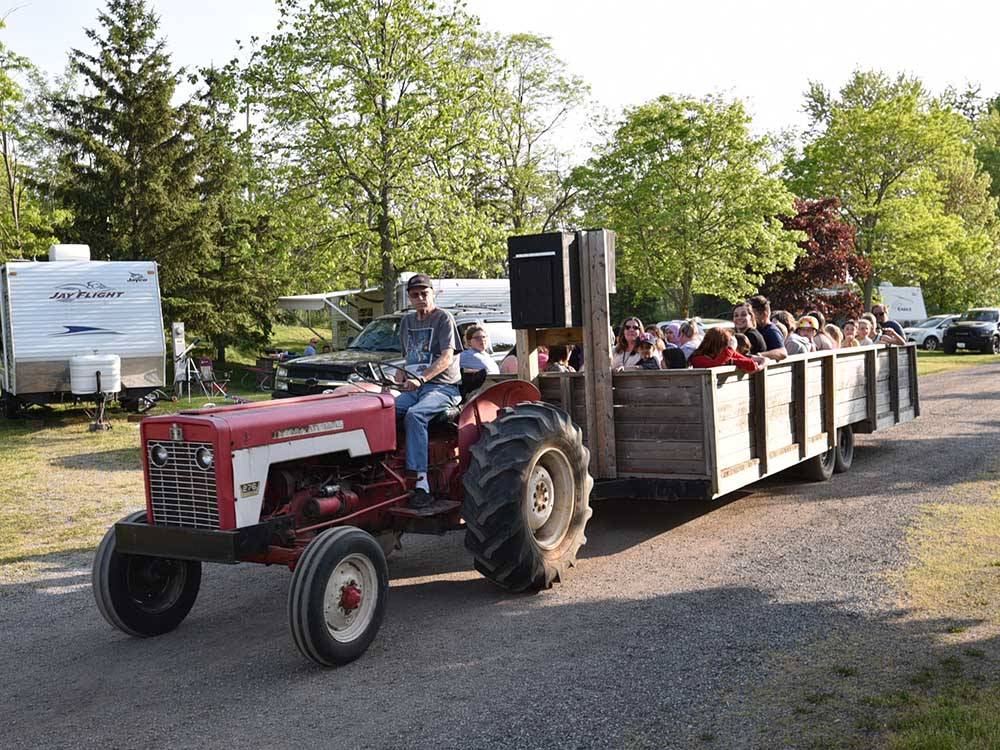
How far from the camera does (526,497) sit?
6.39 m

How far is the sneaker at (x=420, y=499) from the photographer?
652 centimetres

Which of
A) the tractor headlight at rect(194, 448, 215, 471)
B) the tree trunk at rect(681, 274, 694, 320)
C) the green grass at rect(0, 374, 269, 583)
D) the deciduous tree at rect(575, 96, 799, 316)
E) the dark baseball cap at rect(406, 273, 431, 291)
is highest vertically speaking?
the deciduous tree at rect(575, 96, 799, 316)

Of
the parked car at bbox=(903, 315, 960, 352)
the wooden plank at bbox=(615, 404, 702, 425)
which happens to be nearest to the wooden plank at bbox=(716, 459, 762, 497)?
the wooden plank at bbox=(615, 404, 702, 425)

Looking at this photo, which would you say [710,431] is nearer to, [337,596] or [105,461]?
[337,596]

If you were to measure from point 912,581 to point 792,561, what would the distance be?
2.96 ft

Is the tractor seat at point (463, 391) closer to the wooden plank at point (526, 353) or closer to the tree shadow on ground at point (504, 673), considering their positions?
the wooden plank at point (526, 353)

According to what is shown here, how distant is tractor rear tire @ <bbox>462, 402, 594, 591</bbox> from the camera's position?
20.5 ft

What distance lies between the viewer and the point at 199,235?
28.5 meters

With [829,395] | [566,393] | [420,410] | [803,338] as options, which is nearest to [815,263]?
[803,338]

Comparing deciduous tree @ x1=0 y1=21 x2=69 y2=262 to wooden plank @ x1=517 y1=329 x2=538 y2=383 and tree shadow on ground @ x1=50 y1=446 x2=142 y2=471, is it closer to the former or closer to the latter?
tree shadow on ground @ x1=50 y1=446 x2=142 y2=471

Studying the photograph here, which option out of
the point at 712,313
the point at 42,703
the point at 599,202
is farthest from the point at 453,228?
the point at 712,313

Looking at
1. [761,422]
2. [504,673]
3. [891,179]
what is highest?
[891,179]

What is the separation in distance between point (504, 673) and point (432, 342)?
104 inches

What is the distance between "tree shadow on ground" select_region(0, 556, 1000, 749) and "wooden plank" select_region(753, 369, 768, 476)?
2.10 metres
